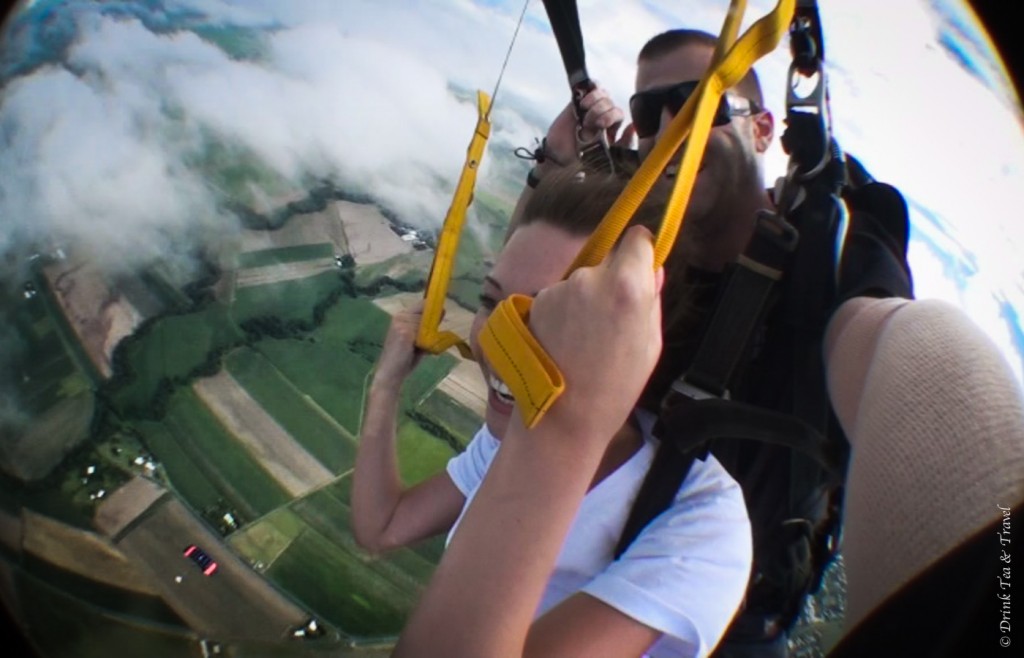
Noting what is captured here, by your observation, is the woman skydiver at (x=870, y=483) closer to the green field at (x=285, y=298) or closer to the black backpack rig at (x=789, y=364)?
the black backpack rig at (x=789, y=364)

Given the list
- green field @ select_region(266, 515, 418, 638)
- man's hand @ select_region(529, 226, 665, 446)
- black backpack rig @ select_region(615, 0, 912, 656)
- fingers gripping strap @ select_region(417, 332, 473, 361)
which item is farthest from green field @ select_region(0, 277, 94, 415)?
black backpack rig @ select_region(615, 0, 912, 656)

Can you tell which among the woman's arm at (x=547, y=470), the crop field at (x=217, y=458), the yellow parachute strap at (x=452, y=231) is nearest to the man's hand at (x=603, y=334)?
the woman's arm at (x=547, y=470)

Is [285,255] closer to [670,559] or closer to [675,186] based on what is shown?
[675,186]

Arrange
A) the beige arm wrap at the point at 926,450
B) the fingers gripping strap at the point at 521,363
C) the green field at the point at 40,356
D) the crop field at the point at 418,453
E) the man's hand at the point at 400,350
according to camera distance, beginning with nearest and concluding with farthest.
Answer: the beige arm wrap at the point at 926,450 < the fingers gripping strap at the point at 521,363 < the green field at the point at 40,356 < the man's hand at the point at 400,350 < the crop field at the point at 418,453

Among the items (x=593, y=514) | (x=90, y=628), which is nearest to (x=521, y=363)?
(x=593, y=514)

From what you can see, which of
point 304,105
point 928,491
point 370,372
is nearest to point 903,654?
point 928,491

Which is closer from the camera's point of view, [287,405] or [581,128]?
[287,405]

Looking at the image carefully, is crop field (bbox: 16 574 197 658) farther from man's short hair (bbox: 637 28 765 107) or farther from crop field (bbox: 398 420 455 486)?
man's short hair (bbox: 637 28 765 107)
